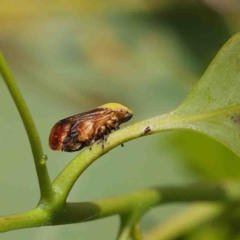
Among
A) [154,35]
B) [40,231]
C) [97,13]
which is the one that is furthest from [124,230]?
[97,13]

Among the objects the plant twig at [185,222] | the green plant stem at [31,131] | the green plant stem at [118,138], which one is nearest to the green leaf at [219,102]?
the green plant stem at [118,138]

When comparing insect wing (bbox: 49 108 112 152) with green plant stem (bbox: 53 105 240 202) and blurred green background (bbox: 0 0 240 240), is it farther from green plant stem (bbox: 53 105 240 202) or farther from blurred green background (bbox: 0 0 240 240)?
blurred green background (bbox: 0 0 240 240)

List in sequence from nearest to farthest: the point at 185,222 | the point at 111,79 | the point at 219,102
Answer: the point at 219,102 < the point at 185,222 < the point at 111,79

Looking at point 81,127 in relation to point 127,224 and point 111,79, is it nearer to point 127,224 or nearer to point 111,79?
point 127,224

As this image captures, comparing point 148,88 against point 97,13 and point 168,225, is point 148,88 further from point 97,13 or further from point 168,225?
point 168,225

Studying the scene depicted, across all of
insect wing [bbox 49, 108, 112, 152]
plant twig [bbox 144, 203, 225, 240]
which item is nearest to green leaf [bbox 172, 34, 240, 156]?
insect wing [bbox 49, 108, 112, 152]

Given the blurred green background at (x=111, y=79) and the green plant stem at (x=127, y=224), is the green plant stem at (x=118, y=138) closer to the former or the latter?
the green plant stem at (x=127, y=224)

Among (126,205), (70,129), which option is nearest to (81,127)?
(70,129)
